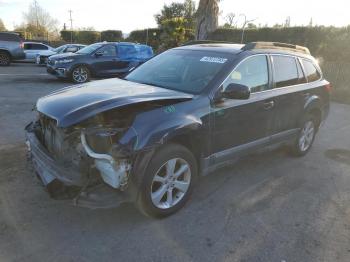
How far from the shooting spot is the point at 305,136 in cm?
602

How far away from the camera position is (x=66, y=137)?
3416mm

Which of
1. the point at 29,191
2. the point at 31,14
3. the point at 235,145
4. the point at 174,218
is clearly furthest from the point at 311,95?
the point at 31,14

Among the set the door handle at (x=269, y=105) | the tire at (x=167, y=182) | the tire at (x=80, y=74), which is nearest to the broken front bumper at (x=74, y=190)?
the tire at (x=167, y=182)

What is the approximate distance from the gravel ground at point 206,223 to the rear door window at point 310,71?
A: 1589 mm

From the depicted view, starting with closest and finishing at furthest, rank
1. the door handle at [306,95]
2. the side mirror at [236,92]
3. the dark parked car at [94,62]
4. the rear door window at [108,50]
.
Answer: the side mirror at [236,92]
the door handle at [306,95]
the dark parked car at [94,62]
the rear door window at [108,50]

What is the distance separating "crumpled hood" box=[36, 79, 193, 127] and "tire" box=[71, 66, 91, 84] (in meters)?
9.53

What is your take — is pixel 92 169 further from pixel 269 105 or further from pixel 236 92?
pixel 269 105

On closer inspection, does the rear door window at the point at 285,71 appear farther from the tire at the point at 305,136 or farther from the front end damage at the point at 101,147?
the front end damage at the point at 101,147

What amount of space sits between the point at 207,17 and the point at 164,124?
529 inches

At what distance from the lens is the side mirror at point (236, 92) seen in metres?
3.97

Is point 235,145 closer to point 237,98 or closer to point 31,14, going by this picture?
point 237,98

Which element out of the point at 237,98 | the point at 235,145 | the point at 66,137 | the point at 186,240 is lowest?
the point at 186,240

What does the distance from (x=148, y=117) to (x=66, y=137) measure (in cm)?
80

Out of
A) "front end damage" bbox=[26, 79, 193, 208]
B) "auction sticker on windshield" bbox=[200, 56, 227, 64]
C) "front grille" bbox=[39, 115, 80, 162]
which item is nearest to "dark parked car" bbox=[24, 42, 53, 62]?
"auction sticker on windshield" bbox=[200, 56, 227, 64]
